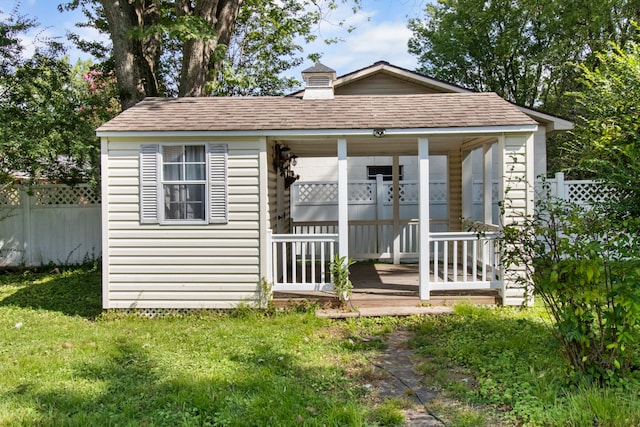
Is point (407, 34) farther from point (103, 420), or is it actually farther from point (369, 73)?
point (103, 420)

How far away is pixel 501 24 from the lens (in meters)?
21.4

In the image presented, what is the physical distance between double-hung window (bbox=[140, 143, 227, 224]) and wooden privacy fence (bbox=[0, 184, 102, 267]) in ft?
15.5

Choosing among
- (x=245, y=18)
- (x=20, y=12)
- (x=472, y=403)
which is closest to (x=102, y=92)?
(x=20, y=12)

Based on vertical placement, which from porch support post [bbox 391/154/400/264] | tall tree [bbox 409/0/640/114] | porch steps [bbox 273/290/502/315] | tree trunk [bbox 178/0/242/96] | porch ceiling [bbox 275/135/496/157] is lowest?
porch steps [bbox 273/290/502/315]

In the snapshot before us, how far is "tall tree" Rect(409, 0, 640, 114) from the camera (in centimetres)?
1781

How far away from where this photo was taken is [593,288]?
345cm

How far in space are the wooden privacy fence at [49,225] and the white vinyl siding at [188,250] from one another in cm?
450

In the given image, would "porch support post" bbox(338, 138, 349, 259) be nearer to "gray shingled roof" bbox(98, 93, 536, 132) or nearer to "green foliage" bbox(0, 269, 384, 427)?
"gray shingled roof" bbox(98, 93, 536, 132)

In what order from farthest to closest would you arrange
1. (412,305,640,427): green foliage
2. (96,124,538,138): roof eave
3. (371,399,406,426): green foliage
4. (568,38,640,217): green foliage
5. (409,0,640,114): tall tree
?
(409,0,640,114): tall tree < (96,124,538,138): roof eave < (568,38,640,217): green foliage < (371,399,406,426): green foliage < (412,305,640,427): green foliage

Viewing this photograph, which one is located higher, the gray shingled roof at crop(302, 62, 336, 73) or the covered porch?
the gray shingled roof at crop(302, 62, 336, 73)

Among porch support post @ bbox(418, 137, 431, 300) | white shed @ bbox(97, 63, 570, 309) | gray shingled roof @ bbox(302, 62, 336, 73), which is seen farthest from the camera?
gray shingled roof @ bbox(302, 62, 336, 73)

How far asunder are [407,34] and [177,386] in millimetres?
24751

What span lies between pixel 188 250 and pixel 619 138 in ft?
18.6

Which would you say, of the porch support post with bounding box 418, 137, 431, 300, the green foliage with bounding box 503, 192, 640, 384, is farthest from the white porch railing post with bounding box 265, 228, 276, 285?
the green foliage with bounding box 503, 192, 640, 384
